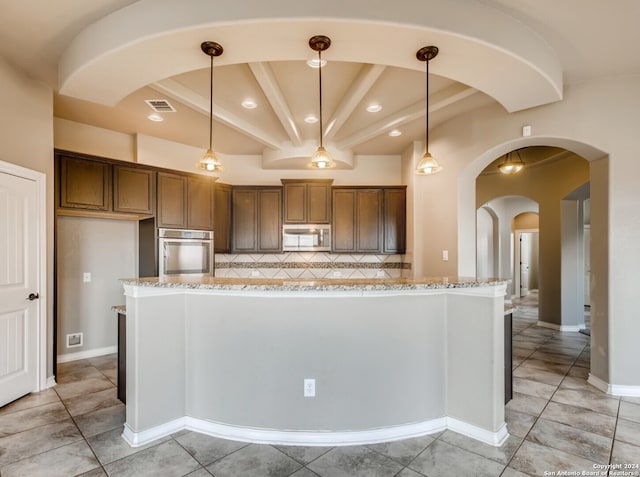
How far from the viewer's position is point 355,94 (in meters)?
3.41

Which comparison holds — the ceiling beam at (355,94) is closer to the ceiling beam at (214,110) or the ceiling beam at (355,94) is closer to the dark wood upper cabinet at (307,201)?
the ceiling beam at (214,110)

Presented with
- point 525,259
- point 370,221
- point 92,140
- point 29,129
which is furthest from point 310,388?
point 525,259

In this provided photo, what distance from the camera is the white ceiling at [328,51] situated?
2176 millimetres

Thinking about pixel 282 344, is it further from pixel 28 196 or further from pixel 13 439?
pixel 28 196

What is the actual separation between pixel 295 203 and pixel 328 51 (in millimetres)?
2992

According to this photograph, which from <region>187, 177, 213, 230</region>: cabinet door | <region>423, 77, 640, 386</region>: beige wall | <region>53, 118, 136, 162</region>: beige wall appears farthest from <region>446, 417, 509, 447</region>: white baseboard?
<region>53, 118, 136, 162</region>: beige wall

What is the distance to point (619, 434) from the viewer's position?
96.3 inches

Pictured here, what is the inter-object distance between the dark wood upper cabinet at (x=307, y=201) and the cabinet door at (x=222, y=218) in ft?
2.87

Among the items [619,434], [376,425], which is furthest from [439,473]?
[619,434]

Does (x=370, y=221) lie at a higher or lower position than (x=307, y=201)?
lower

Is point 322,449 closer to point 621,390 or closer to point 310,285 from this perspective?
point 310,285

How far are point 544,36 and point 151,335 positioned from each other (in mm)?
3629

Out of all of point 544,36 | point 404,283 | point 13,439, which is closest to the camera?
point 404,283

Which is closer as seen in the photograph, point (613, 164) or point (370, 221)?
point (613, 164)
